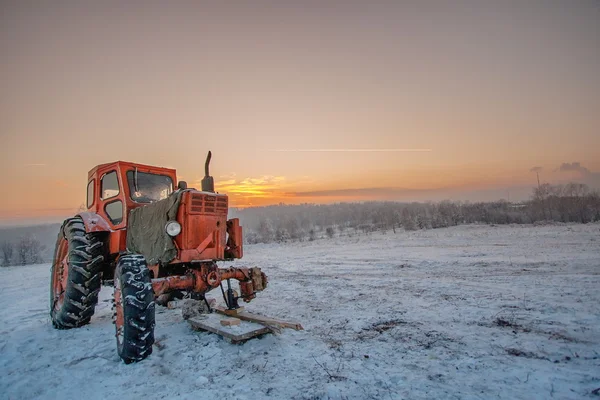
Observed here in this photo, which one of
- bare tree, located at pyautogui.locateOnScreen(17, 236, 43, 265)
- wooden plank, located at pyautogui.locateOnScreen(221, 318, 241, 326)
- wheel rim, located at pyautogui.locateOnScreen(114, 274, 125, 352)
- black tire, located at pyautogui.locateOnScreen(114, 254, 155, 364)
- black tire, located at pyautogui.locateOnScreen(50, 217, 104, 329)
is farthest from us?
bare tree, located at pyautogui.locateOnScreen(17, 236, 43, 265)

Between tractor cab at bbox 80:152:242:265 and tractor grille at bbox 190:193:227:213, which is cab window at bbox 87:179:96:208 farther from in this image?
tractor grille at bbox 190:193:227:213

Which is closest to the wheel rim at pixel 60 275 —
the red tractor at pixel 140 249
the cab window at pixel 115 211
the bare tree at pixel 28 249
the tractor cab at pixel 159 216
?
the red tractor at pixel 140 249

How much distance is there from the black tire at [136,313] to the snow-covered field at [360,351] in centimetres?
20

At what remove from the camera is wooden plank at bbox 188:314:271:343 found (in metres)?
4.76

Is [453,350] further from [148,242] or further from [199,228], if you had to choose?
[148,242]

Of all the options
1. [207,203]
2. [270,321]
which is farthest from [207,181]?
[270,321]

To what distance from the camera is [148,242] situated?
212 inches

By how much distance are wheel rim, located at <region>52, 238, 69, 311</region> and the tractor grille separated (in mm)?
3399

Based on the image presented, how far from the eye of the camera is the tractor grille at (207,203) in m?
5.11

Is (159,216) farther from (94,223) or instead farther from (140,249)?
(94,223)

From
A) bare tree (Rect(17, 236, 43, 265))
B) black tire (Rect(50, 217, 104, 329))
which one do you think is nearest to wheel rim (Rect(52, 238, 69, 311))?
black tire (Rect(50, 217, 104, 329))

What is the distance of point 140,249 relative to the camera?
5613mm

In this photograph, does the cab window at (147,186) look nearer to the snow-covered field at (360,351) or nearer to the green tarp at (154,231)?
the green tarp at (154,231)

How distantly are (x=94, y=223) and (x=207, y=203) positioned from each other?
271 centimetres
